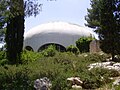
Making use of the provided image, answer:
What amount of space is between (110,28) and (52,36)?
3276 cm

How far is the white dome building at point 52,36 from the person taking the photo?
5166cm

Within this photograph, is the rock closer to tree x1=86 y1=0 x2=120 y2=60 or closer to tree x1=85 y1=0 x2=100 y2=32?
tree x1=86 y1=0 x2=120 y2=60

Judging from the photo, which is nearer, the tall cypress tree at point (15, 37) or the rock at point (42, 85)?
the rock at point (42, 85)

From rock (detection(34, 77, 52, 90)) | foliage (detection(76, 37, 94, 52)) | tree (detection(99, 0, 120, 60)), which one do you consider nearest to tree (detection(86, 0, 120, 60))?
tree (detection(99, 0, 120, 60))

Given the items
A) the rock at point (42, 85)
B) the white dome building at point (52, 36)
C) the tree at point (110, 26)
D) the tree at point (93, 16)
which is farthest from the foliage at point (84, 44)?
the rock at point (42, 85)

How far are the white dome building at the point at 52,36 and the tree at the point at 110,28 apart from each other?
31.4 metres

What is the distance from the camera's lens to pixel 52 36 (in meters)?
51.9

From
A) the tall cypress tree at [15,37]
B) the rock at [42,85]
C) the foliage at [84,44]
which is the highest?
the tall cypress tree at [15,37]

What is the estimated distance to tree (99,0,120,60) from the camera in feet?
62.5

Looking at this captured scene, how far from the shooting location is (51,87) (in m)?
11.1

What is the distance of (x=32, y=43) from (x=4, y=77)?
39.3 metres

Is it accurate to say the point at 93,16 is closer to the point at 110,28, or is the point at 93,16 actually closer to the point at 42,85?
the point at 110,28

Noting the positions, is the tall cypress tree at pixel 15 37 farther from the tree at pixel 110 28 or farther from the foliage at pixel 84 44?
the foliage at pixel 84 44

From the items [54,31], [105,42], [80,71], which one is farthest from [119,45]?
[54,31]
